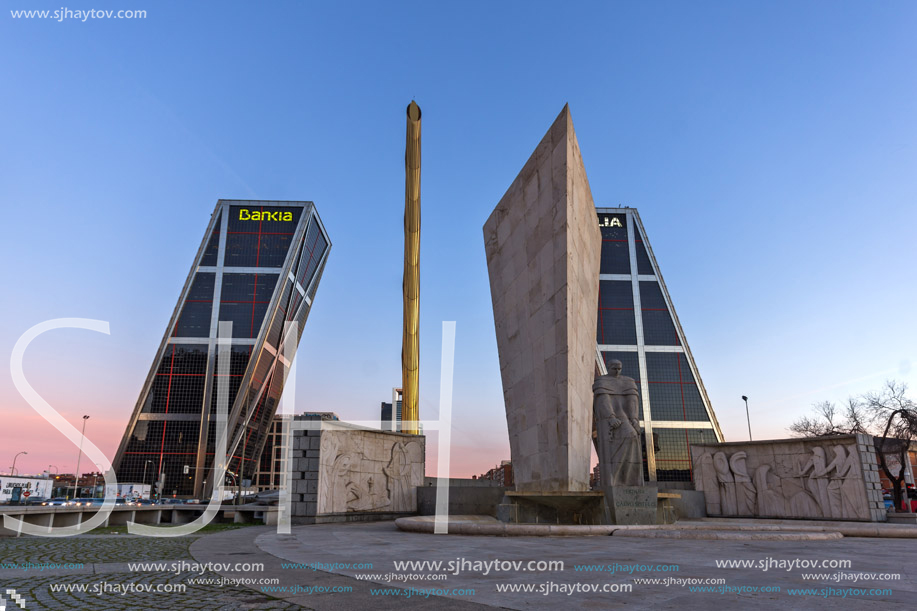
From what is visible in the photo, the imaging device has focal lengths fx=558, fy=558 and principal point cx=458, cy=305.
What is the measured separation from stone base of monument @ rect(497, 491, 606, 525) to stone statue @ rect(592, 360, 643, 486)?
528 mm

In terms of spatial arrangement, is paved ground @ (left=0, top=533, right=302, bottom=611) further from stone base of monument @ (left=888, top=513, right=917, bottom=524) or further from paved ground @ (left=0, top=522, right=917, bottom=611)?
stone base of monument @ (left=888, top=513, right=917, bottom=524)

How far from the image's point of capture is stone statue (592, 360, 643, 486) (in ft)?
35.3

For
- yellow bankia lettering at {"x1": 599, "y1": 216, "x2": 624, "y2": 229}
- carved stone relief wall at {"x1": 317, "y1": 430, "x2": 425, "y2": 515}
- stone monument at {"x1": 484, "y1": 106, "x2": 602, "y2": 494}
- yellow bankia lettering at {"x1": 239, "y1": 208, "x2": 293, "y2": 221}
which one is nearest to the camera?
stone monument at {"x1": 484, "y1": 106, "x2": 602, "y2": 494}

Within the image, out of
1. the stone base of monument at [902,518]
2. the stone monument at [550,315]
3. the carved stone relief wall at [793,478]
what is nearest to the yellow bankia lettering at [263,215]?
the stone monument at [550,315]

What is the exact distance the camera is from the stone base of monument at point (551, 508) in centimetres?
1099

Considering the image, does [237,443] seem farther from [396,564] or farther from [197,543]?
[396,564]

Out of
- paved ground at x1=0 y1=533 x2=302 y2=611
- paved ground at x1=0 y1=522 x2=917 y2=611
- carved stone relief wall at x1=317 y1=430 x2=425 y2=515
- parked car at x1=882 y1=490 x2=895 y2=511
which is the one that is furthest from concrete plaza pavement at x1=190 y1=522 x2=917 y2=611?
parked car at x1=882 y1=490 x2=895 y2=511

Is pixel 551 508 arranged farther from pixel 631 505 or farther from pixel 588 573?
pixel 588 573

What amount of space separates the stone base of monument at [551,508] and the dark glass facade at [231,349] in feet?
177

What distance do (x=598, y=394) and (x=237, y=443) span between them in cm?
6238

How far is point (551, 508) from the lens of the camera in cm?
1169

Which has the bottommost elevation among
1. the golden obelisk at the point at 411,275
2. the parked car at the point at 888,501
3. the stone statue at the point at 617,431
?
the parked car at the point at 888,501

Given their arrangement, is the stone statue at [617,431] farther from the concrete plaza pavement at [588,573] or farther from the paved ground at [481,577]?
the paved ground at [481,577]

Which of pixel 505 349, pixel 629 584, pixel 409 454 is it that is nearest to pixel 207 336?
pixel 409 454
